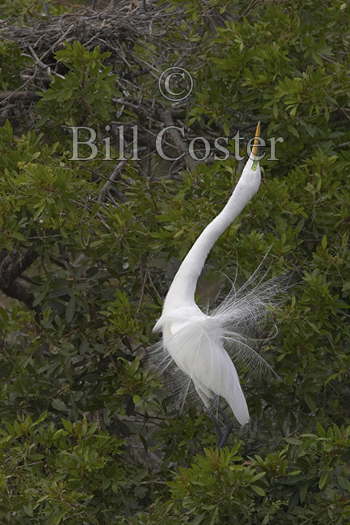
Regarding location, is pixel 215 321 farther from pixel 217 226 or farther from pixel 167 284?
pixel 167 284

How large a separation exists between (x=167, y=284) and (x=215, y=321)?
1.51 feet

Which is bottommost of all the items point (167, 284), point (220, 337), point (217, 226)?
point (167, 284)

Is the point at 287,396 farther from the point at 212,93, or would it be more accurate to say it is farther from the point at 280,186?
the point at 212,93

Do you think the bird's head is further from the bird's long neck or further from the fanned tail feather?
the fanned tail feather

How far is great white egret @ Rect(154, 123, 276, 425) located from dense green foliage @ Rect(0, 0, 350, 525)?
0.25 feet

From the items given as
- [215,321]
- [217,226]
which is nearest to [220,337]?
[215,321]

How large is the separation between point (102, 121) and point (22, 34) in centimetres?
45

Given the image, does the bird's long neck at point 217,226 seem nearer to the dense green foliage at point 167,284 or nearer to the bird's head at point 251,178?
the bird's head at point 251,178

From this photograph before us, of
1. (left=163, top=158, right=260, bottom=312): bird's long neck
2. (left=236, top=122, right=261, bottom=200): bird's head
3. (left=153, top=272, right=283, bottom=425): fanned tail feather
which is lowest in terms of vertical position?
(left=153, top=272, right=283, bottom=425): fanned tail feather

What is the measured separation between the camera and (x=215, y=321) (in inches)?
100

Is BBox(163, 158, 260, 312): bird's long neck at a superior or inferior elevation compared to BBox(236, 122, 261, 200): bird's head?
inferior

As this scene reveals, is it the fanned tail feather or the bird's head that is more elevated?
the bird's head

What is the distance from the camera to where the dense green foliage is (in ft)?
8.40

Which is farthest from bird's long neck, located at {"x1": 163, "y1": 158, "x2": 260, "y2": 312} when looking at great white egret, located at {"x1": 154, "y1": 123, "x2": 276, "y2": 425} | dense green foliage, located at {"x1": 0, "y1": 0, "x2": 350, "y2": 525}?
dense green foliage, located at {"x1": 0, "y1": 0, "x2": 350, "y2": 525}
